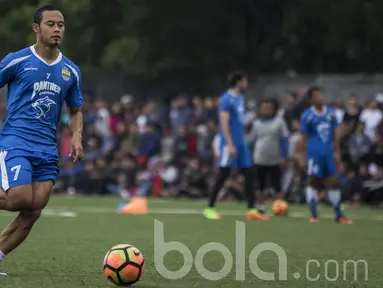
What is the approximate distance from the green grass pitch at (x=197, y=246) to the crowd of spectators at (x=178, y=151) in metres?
2.61

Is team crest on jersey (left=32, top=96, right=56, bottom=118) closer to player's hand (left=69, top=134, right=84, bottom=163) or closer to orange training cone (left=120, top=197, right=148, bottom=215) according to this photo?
player's hand (left=69, top=134, right=84, bottom=163)

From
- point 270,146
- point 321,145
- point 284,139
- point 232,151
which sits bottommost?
point 270,146

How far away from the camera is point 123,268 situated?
896 cm

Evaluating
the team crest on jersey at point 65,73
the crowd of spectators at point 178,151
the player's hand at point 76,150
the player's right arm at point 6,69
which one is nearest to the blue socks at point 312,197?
the crowd of spectators at point 178,151

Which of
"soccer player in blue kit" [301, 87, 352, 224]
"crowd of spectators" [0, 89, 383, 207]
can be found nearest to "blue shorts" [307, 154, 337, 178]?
"soccer player in blue kit" [301, 87, 352, 224]

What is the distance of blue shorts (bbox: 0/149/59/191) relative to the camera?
9172mm

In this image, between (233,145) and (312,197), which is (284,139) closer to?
(233,145)

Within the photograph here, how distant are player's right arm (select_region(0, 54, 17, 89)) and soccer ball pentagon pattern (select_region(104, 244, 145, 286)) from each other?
1.72 metres

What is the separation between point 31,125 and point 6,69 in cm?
51

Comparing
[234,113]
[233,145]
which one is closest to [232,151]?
[233,145]

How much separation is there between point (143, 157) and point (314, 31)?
9.37 m

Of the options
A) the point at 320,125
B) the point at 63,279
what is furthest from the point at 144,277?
the point at 320,125

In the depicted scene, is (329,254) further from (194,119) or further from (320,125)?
(194,119)

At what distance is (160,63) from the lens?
112 ft
